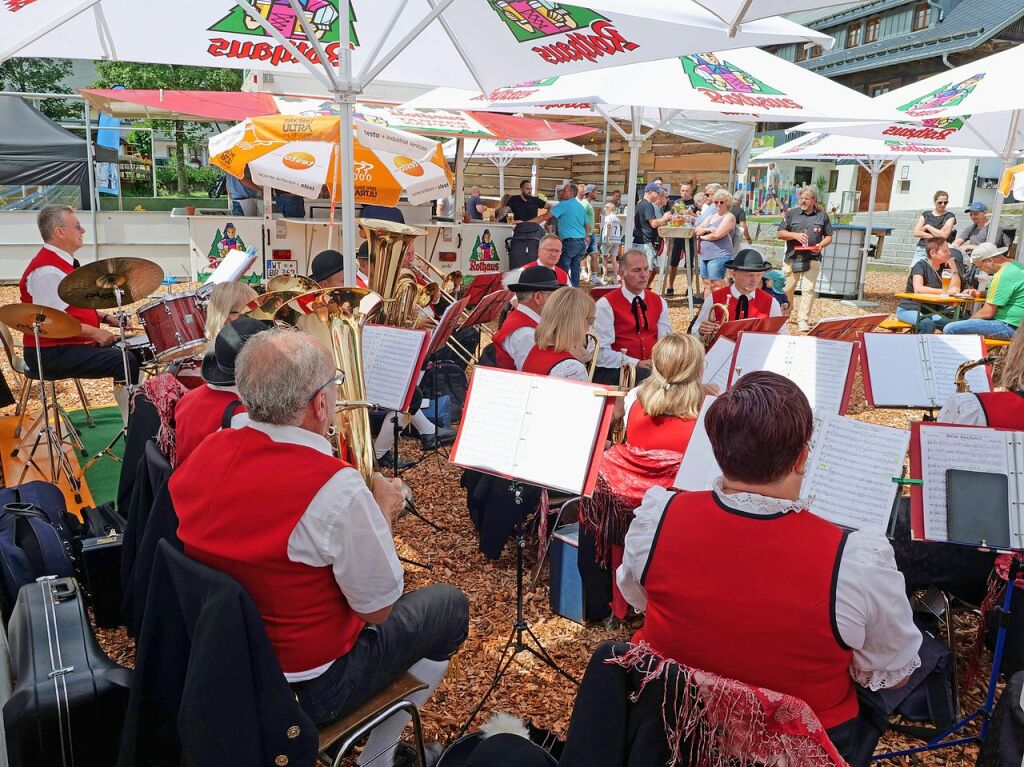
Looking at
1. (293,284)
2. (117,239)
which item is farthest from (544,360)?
(117,239)

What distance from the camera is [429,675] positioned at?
98.3 inches

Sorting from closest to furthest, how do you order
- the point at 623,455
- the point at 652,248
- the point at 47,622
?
the point at 47,622 < the point at 623,455 < the point at 652,248

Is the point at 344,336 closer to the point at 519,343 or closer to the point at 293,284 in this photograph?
the point at 293,284

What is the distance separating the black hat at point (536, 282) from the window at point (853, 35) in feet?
124

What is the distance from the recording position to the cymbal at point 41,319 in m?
4.34

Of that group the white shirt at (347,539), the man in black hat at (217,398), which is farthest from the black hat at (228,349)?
the white shirt at (347,539)

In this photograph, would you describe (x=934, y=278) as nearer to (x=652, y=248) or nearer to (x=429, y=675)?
(x=652, y=248)

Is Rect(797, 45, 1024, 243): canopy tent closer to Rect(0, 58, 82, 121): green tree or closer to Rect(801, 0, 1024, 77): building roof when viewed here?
Rect(801, 0, 1024, 77): building roof

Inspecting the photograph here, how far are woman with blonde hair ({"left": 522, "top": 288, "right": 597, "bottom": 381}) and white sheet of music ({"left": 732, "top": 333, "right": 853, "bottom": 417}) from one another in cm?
85

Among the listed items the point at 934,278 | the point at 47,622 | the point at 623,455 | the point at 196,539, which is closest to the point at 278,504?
the point at 196,539

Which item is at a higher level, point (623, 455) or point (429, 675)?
point (623, 455)

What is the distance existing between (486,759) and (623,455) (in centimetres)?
161

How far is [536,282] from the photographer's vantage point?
511 cm

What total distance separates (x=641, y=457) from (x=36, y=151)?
1235 cm
